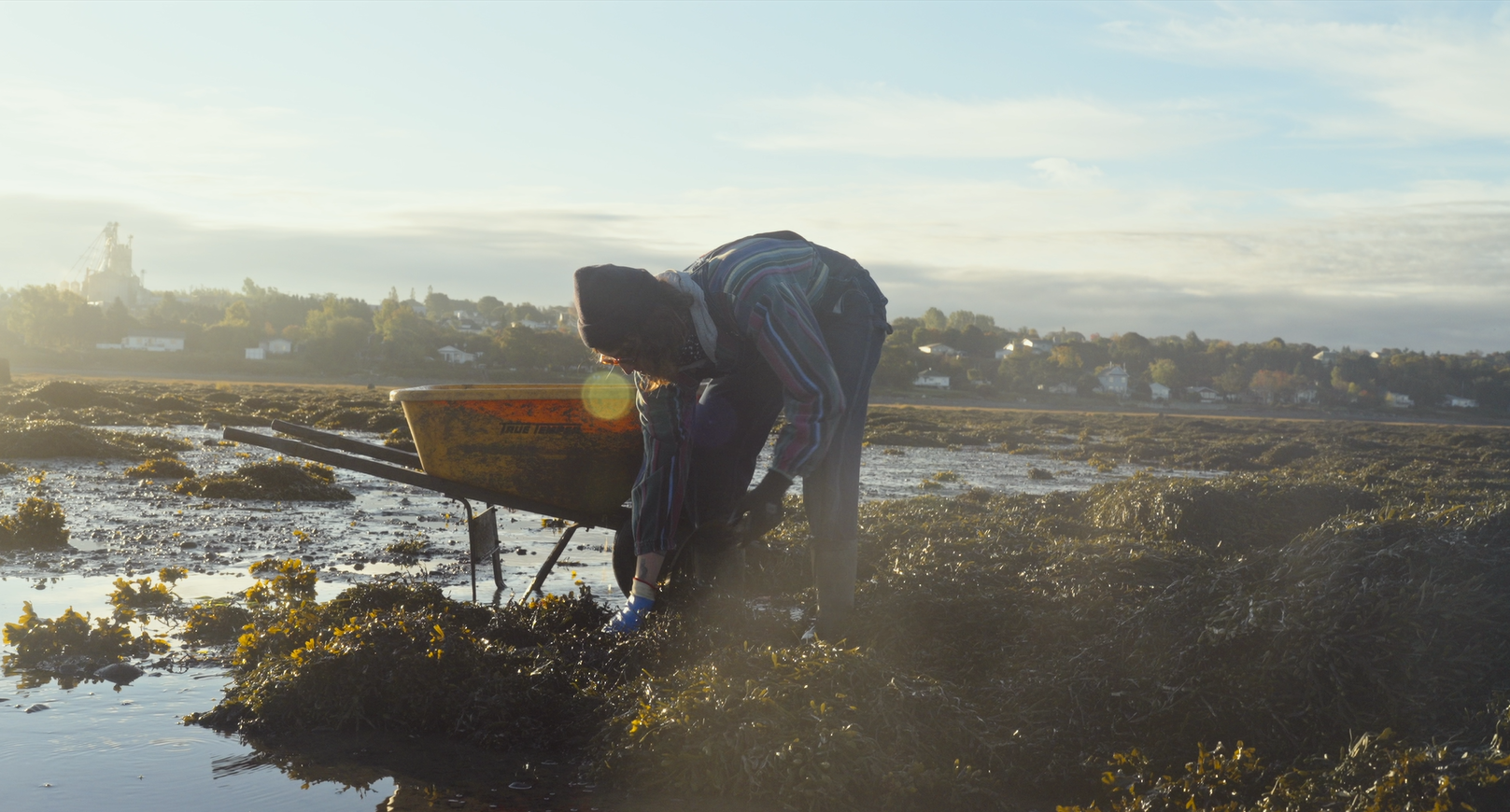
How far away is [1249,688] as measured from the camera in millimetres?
2809

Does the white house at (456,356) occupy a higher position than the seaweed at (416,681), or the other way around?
the white house at (456,356)

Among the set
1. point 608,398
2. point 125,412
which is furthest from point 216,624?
point 125,412

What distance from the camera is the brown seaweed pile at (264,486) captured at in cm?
834

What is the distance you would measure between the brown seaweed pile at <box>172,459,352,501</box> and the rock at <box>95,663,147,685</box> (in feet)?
17.7

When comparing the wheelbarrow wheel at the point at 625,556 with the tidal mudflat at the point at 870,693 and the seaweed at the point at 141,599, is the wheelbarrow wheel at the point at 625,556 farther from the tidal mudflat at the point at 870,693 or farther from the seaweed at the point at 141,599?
the seaweed at the point at 141,599

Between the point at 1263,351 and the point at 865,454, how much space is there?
360ft

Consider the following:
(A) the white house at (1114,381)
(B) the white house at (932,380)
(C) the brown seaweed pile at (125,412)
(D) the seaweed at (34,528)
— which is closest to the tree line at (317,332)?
(C) the brown seaweed pile at (125,412)

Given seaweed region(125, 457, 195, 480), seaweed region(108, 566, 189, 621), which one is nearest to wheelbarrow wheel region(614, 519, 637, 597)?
seaweed region(108, 566, 189, 621)

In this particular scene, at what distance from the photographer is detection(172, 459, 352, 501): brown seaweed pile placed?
8.34 metres

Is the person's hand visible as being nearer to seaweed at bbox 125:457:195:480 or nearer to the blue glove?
the blue glove

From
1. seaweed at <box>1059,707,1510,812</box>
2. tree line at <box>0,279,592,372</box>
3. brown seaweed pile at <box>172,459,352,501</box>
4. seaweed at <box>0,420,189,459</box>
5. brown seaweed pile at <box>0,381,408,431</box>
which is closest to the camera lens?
seaweed at <box>1059,707,1510,812</box>

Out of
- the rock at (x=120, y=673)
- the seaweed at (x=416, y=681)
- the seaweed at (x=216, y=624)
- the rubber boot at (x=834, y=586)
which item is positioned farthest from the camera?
the seaweed at (x=216, y=624)

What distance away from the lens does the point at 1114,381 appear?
8825 cm

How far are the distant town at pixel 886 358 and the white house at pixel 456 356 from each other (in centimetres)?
16
